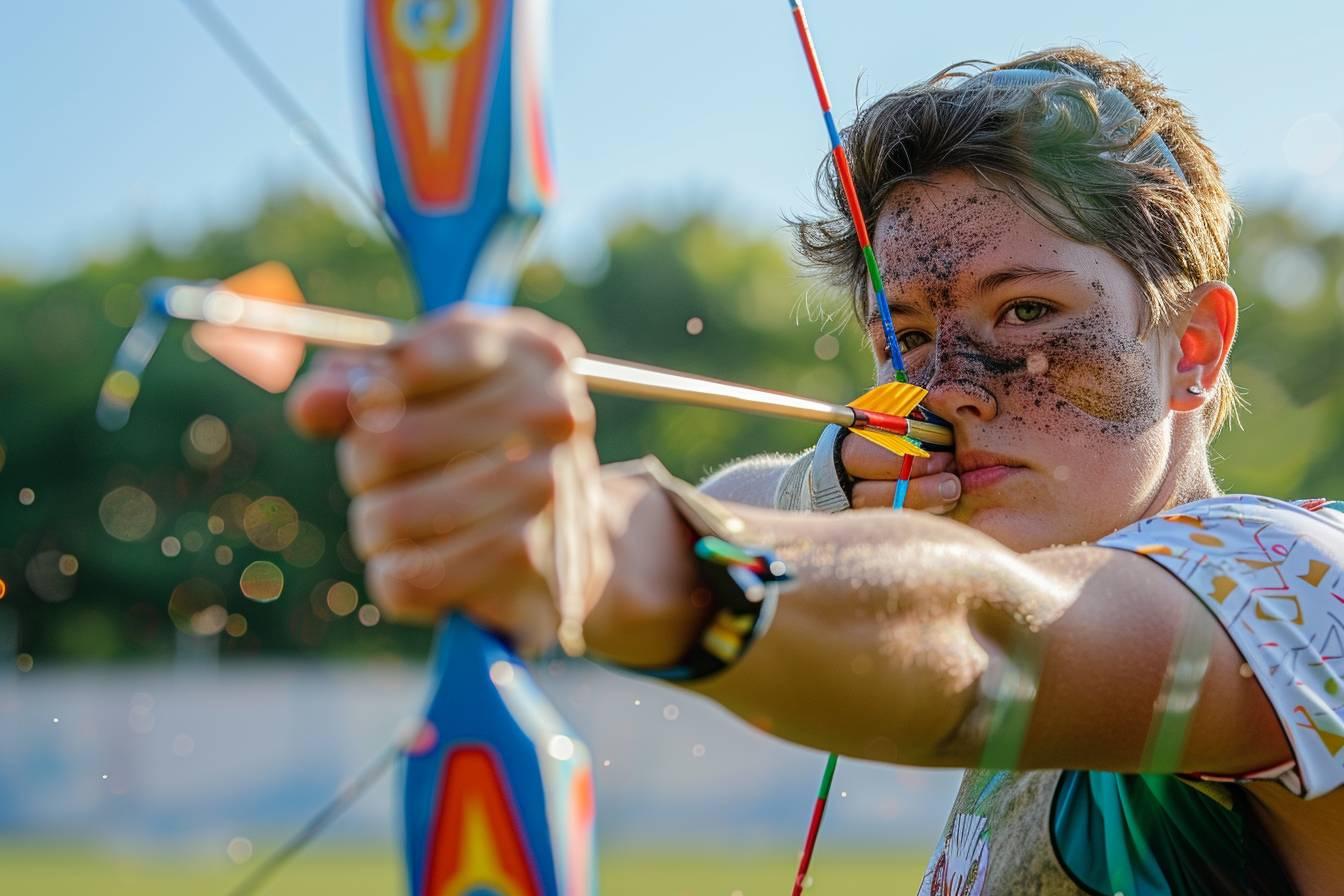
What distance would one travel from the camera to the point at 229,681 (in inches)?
557

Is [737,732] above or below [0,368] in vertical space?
below

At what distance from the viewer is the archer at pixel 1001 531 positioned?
2.69 feet

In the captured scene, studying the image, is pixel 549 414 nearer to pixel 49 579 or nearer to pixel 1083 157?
pixel 1083 157

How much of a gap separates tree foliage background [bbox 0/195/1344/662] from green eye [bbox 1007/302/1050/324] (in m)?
19.7

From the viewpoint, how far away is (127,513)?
2238 cm

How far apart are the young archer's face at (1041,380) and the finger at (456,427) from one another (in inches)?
43.1

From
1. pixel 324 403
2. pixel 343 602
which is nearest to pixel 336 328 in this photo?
pixel 324 403

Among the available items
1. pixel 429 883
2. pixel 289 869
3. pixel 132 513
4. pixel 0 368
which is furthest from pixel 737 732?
pixel 0 368

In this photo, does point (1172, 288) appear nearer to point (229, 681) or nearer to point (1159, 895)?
point (1159, 895)

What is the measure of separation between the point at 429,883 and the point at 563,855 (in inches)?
3.2

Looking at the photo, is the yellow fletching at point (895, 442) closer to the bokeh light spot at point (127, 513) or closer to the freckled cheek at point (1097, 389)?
the freckled cheek at point (1097, 389)

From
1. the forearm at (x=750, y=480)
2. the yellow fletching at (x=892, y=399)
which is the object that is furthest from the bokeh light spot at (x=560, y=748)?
the forearm at (x=750, y=480)

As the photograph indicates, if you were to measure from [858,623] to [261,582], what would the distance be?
22.0m

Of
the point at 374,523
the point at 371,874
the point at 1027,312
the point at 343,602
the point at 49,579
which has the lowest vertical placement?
the point at 343,602
